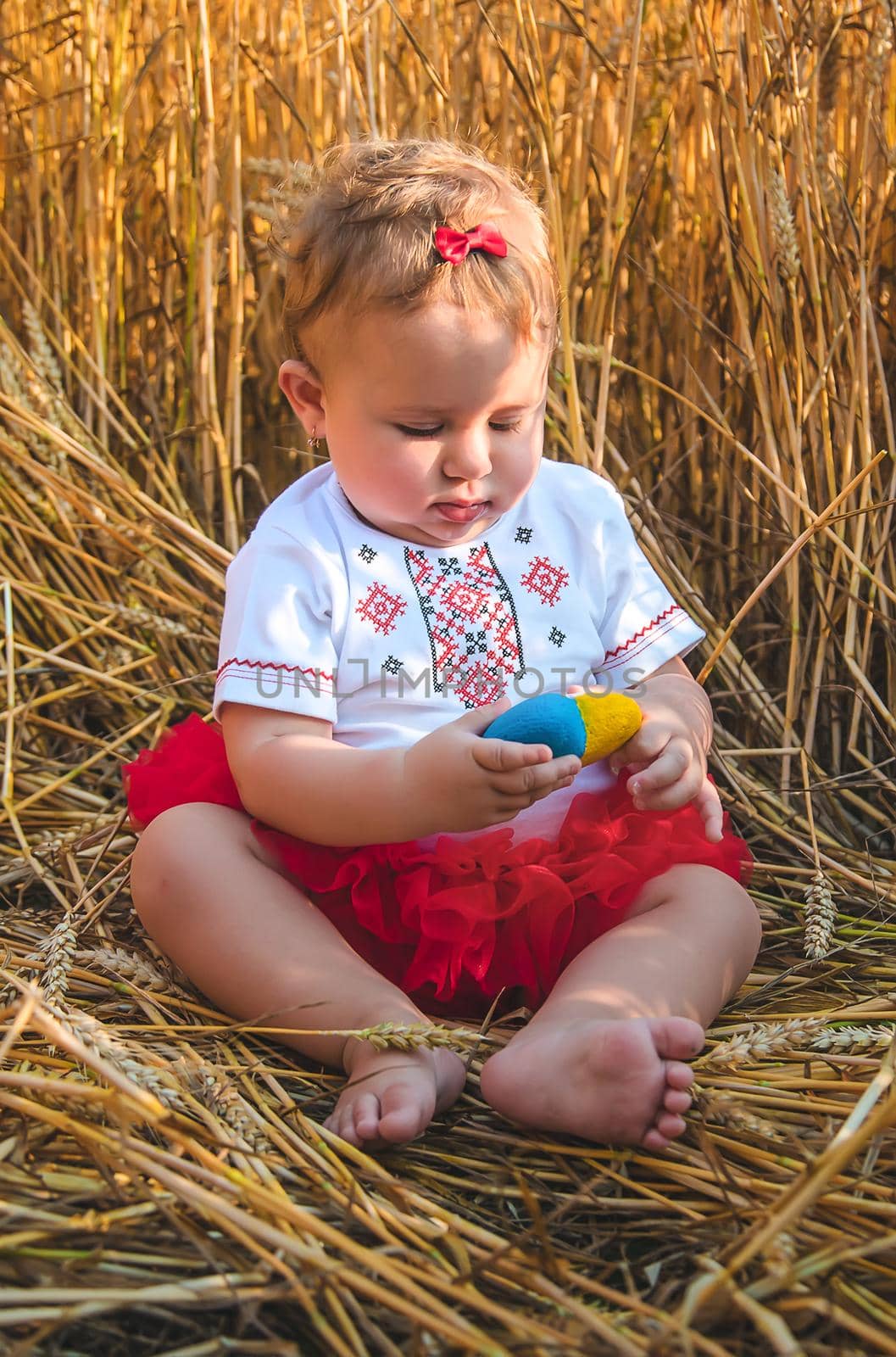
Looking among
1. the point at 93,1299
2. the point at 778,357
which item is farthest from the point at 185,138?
the point at 93,1299

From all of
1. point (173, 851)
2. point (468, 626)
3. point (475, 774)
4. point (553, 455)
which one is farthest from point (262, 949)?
point (553, 455)

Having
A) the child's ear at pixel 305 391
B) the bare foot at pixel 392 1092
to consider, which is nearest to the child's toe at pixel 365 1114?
the bare foot at pixel 392 1092

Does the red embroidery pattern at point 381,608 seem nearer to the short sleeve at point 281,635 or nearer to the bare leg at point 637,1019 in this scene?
the short sleeve at point 281,635

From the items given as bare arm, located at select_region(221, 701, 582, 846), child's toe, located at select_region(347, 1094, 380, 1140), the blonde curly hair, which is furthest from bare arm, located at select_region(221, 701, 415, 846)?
the blonde curly hair

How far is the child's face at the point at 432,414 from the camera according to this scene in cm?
105

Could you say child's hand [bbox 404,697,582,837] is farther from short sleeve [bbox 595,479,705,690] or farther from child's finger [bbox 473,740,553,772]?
short sleeve [bbox 595,479,705,690]

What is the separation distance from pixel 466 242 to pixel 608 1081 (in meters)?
0.67

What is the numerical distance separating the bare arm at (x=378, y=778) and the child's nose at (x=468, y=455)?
0.68ft

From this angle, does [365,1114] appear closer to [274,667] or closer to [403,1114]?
[403,1114]

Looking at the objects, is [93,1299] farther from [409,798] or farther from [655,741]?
[655,741]

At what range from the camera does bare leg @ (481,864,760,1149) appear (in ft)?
2.88

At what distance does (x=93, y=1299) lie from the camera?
693 mm

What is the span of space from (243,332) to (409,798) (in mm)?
1174

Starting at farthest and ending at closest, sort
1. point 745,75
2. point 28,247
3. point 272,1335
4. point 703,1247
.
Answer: point 28,247, point 745,75, point 703,1247, point 272,1335
